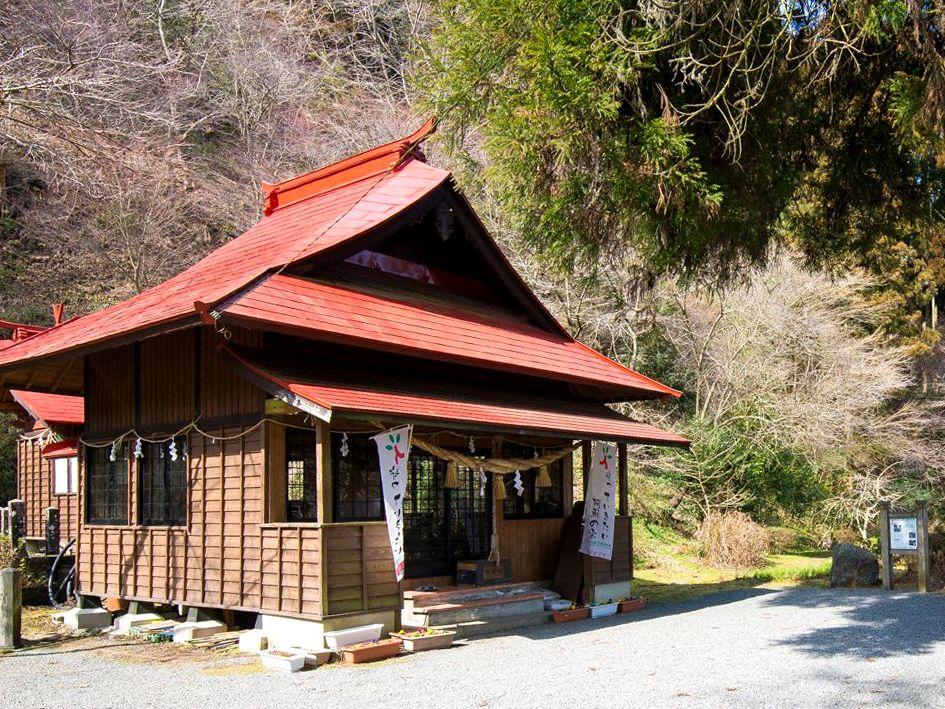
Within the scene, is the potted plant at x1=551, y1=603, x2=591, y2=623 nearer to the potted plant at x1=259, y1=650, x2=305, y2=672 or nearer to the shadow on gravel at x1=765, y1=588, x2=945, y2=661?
the shadow on gravel at x1=765, y1=588, x2=945, y2=661

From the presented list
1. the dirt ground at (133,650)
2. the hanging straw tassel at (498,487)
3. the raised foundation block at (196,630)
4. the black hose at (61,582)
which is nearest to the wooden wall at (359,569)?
the dirt ground at (133,650)

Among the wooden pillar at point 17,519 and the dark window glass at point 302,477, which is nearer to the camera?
the dark window glass at point 302,477

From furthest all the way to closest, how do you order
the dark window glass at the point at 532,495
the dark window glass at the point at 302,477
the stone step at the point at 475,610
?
the dark window glass at the point at 532,495, the dark window glass at the point at 302,477, the stone step at the point at 475,610

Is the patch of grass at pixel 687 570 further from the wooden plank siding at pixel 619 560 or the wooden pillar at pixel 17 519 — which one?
the wooden pillar at pixel 17 519

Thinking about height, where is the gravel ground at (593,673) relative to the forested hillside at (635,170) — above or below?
below

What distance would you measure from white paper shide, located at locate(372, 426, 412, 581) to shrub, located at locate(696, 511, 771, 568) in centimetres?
1124

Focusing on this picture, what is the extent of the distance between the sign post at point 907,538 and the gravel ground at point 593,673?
261 centimetres

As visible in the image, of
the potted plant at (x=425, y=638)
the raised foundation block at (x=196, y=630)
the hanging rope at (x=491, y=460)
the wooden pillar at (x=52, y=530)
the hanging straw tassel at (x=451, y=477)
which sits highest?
the hanging rope at (x=491, y=460)

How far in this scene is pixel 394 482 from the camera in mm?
10039

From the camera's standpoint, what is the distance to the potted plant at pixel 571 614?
1237 cm

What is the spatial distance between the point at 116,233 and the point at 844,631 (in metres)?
20.6

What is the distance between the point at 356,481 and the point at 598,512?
3977 mm

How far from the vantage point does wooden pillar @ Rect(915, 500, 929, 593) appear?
13953 mm

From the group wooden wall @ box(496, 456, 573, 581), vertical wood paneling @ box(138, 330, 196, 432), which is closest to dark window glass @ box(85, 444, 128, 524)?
vertical wood paneling @ box(138, 330, 196, 432)
